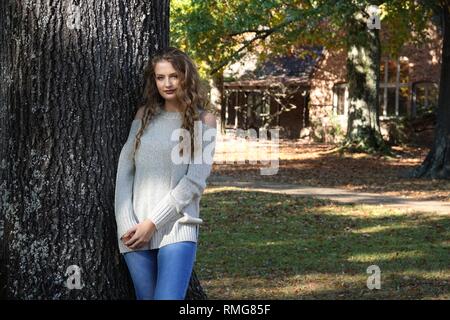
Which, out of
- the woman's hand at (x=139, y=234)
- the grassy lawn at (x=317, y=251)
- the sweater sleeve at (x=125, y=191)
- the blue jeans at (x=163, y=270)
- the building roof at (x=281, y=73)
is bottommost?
the grassy lawn at (x=317, y=251)

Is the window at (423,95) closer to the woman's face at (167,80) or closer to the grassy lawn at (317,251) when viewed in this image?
the grassy lawn at (317,251)

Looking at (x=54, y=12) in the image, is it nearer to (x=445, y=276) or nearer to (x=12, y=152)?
(x=12, y=152)

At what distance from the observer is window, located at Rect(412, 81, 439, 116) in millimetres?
33781

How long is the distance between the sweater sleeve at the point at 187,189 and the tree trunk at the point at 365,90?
22.5 meters

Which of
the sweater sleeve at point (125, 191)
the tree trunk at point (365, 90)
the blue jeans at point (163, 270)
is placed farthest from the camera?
the tree trunk at point (365, 90)

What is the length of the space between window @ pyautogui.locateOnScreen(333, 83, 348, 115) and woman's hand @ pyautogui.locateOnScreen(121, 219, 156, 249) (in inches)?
1271

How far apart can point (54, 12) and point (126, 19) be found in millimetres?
450

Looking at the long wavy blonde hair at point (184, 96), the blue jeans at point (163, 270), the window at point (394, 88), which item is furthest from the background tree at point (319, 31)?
the blue jeans at point (163, 270)

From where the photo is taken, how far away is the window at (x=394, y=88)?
3425 cm

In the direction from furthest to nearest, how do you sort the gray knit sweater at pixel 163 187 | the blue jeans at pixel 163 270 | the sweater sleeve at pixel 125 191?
the sweater sleeve at pixel 125 191, the gray knit sweater at pixel 163 187, the blue jeans at pixel 163 270

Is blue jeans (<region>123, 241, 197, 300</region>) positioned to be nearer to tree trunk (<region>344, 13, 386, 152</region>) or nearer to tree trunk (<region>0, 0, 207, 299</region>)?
tree trunk (<region>0, 0, 207, 299</region>)

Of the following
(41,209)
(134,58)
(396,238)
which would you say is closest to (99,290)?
(41,209)

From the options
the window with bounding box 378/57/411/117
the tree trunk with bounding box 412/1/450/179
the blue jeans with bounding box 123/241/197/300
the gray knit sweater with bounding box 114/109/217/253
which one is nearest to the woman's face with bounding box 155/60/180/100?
the gray knit sweater with bounding box 114/109/217/253

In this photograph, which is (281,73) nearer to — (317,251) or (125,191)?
(317,251)
